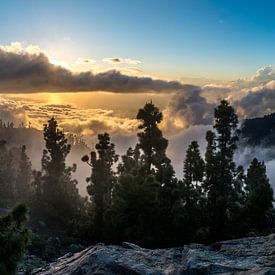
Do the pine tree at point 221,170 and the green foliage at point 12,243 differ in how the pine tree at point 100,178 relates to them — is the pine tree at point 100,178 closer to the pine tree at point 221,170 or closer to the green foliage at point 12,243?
the pine tree at point 221,170

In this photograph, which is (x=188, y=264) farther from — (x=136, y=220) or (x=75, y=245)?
(x=75, y=245)

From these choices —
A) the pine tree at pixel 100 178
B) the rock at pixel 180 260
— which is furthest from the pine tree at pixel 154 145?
the rock at pixel 180 260

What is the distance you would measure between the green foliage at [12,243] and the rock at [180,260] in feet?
8.82

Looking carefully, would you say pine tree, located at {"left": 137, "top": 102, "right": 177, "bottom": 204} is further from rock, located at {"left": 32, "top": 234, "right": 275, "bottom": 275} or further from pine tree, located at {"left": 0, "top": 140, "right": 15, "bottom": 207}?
pine tree, located at {"left": 0, "top": 140, "right": 15, "bottom": 207}

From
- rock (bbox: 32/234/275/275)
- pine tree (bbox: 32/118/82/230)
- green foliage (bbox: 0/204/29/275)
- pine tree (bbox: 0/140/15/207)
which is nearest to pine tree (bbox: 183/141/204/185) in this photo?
pine tree (bbox: 32/118/82/230)

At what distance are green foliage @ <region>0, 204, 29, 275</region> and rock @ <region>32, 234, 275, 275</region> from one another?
2.69 meters

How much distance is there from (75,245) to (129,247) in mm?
31989

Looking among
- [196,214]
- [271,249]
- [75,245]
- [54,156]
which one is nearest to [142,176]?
[196,214]

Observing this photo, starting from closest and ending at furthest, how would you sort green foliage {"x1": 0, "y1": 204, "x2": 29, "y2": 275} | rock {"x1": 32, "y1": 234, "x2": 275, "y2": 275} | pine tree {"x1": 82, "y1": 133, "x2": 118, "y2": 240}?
1. rock {"x1": 32, "y1": 234, "x2": 275, "y2": 275}
2. green foliage {"x1": 0, "y1": 204, "x2": 29, "y2": 275}
3. pine tree {"x1": 82, "y1": 133, "x2": 118, "y2": 240}

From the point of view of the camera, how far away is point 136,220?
54406 mm

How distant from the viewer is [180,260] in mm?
22578

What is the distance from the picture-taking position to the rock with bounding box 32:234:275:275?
66.7 feet

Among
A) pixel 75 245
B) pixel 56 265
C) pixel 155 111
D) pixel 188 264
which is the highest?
pixel 155 111

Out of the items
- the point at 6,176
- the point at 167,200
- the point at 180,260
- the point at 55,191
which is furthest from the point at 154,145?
the point at 6,176
